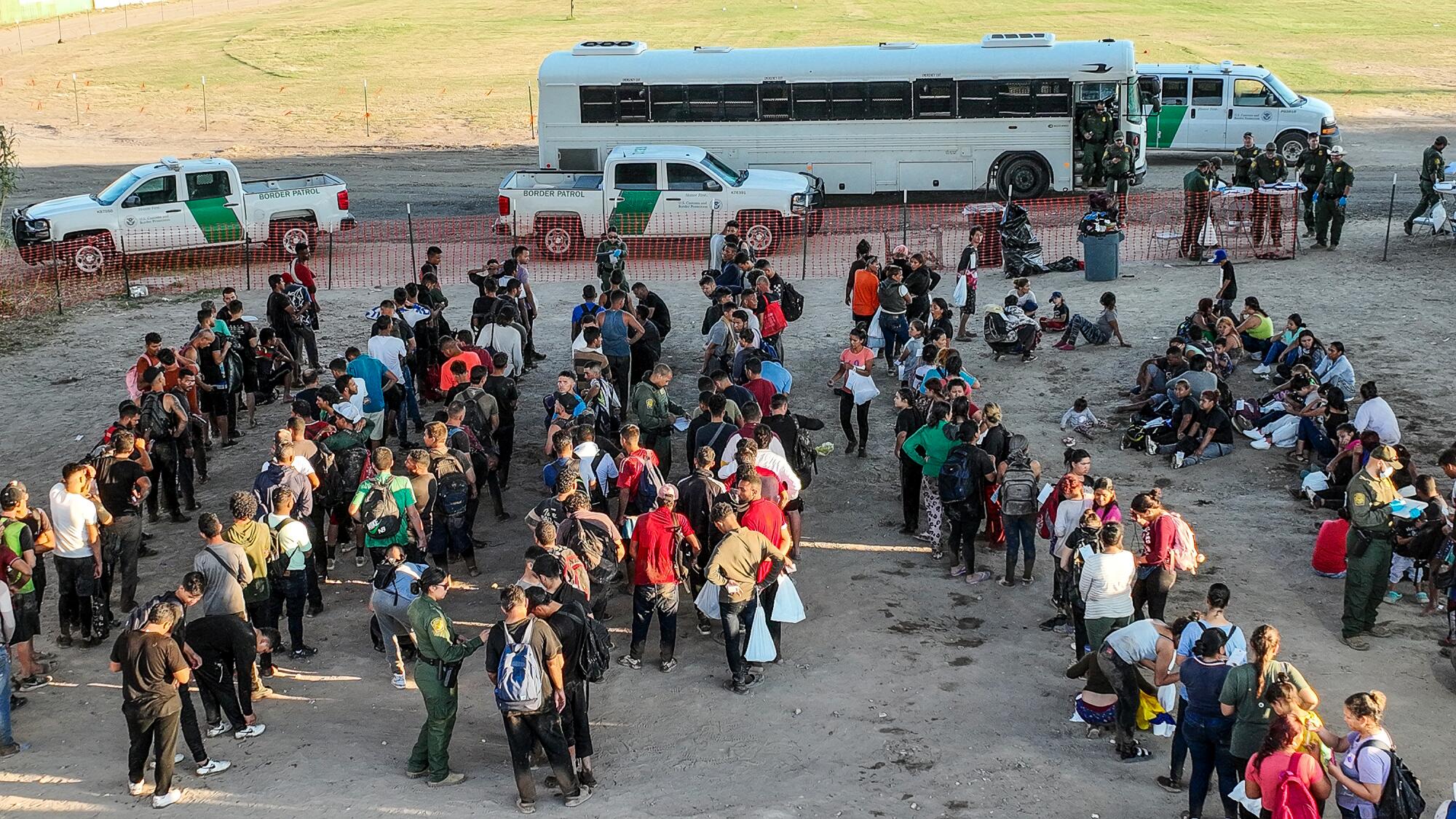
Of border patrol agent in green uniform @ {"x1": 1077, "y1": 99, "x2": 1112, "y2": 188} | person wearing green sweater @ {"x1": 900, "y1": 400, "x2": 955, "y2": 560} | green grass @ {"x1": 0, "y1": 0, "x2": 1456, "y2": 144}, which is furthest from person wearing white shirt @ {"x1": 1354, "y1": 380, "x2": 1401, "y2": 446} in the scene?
green grass @ {"x1": 0, "y1": 0, "x2": 1456, "y2": 144}

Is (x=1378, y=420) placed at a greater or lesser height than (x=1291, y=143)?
lesser

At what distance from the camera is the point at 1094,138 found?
25.1m

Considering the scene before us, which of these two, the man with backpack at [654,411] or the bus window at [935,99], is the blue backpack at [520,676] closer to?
the man with backpack at [654,411]

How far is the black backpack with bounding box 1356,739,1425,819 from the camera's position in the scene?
23.5 feet

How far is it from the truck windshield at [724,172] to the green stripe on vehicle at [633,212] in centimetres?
98

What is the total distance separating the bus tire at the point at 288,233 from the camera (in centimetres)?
2336

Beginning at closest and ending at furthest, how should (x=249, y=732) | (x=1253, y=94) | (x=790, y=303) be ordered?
(x=249, y=732) → (x=790, y=303) → (x=1253, y=94)

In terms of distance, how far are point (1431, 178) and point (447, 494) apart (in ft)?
56.2

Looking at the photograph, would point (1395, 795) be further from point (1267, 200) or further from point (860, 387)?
point (1267, 200)

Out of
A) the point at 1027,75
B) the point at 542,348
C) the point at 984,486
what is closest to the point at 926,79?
the point at 1027,75

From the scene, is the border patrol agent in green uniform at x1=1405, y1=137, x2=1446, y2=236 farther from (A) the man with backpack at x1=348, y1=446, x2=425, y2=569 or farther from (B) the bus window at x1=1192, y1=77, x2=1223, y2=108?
(A) the man with backpack at x1=348, y1=446, x2=425, y2=569

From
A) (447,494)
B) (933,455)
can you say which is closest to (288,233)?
(447,494)

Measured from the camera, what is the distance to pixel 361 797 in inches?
348

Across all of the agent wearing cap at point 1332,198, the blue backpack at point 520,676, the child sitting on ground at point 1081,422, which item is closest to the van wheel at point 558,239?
the child sitting on ground at point 1081,422
